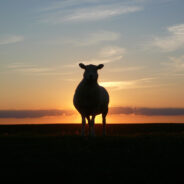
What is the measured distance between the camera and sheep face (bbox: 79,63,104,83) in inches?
Result: 776

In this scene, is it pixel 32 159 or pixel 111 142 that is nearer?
pixel 32 159

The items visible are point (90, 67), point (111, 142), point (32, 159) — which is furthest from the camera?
point (90, 67)

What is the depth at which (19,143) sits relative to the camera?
1443 cm

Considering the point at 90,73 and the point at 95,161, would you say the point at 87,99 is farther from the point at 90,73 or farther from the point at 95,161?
the point at 95,161

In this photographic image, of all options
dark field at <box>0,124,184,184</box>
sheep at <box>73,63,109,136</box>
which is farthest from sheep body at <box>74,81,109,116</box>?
dark field at <box>0,124,184,184</box>

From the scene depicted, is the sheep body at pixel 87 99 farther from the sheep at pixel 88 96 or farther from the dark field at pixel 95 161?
the dark field at pixel 95 161

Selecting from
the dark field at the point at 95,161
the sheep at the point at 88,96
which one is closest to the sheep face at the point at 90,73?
the sheep at the point at 88,96

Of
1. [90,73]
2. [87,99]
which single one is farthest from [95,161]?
[87,99]

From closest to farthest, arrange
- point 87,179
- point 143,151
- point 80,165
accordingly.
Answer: point 87,179, point 80,165, point 143,151

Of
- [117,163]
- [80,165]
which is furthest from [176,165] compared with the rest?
[80,165]

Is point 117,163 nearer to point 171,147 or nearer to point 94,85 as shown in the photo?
point 171,147

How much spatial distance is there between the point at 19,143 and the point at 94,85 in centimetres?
675

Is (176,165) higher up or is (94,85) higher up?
(94,85)

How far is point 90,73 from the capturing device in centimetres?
1978
